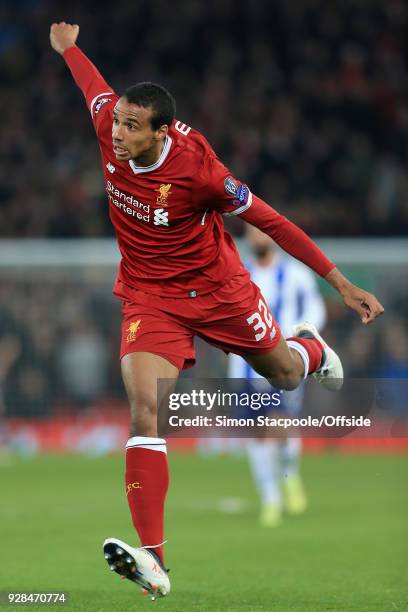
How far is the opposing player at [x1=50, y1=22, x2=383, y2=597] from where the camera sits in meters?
5.60

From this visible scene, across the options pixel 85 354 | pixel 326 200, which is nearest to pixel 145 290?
pixel 85 354

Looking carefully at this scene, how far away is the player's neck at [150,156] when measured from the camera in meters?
5.79

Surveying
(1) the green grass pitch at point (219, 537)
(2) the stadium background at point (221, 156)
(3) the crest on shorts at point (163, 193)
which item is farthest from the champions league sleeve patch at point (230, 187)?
(2) the stadium background at point (221, 156)

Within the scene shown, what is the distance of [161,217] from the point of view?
5.87 m

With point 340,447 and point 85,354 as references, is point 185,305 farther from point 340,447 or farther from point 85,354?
point 340,447

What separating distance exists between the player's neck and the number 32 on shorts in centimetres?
95

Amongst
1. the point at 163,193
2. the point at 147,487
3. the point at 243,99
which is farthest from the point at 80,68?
the point at 243,99

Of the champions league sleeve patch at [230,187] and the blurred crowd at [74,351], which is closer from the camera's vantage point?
the champions league sleeve patch at [230,187]

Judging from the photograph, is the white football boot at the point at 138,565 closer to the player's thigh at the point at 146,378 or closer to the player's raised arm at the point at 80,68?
the player's thigh at the point at 146,378

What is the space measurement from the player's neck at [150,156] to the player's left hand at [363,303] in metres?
1.09

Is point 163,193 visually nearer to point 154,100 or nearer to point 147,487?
point 154,100

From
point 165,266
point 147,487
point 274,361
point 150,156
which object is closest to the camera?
point 147,487

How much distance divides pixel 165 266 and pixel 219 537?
349 cm

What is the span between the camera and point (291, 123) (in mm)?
18172
